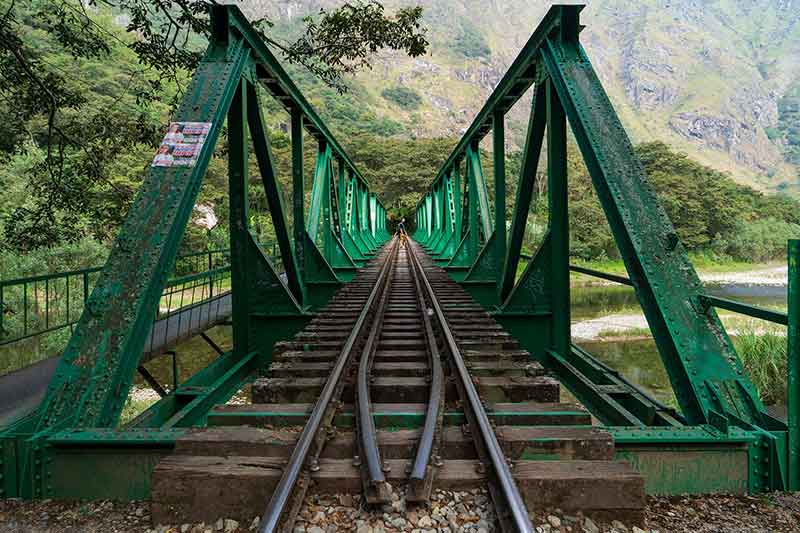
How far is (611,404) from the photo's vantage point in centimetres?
354

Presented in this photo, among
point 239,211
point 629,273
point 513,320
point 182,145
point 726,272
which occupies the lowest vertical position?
point 726,272

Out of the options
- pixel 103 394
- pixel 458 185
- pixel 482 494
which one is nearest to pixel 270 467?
pixel 482 494

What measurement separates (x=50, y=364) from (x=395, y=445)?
4.75 m

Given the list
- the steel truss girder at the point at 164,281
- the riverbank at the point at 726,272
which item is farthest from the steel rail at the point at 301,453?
the riverbank at the point at 726,272

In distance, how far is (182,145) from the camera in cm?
350

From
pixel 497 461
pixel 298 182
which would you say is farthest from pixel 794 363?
pixel 298 182

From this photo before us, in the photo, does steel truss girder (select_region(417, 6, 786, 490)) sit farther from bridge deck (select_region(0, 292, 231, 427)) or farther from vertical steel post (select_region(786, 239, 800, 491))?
bridge deck (select_region(0, 292, 231, 427))

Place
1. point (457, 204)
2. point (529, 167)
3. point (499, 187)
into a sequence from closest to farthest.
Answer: point (529, 167)
point (499, 187)
point (457, 204)

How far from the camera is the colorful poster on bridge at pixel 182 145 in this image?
343cm

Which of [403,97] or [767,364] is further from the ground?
[403,97]

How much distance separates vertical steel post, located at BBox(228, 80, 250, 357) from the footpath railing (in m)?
0.58

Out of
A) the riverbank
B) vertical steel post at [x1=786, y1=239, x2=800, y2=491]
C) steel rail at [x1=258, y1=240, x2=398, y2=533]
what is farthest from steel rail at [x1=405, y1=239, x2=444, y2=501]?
the riverbank

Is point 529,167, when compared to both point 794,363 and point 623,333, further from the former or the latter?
point 623,333

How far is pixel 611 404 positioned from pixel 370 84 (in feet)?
546
